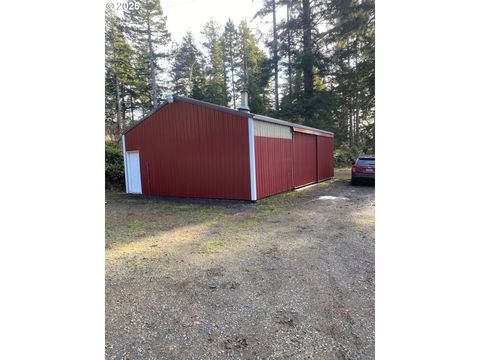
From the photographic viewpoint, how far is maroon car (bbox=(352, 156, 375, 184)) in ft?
36.3

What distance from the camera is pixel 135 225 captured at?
6031 millimetres

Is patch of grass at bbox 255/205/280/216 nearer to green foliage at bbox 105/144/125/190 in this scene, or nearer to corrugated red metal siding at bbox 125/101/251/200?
corrugated red metal siding at bbox 125/101/251/200

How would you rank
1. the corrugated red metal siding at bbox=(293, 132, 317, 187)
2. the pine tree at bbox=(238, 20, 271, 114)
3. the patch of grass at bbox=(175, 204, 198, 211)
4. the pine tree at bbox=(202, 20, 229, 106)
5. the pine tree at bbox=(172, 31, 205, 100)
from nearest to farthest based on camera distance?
the patch of grass at bbox=(175, 204, 198, 211)
the corrugated red metal siding at bbox=(293, 132, 317, 187)
the pine tree at bbox=(238, 20, 271, 114)
the pine tree at bbox=(172, 31, 205, 100)
the pine tree at bbox=(202, 20, 229, 106)

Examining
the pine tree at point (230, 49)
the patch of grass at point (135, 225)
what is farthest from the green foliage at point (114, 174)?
the pine tree at point (230, 49)

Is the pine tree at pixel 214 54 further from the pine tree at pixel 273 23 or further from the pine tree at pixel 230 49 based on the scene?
the pine tree at pixel 273 23

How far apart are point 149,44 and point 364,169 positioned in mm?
16718

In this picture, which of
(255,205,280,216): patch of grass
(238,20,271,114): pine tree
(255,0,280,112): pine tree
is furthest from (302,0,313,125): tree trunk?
(255,205,280,216): patch of grass

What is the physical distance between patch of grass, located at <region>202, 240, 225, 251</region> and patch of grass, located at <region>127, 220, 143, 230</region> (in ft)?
6.62

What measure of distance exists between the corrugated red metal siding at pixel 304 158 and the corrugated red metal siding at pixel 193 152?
3117 mm

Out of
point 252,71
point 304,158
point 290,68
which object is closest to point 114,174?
point 304,158

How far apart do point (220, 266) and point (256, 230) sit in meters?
1.79
